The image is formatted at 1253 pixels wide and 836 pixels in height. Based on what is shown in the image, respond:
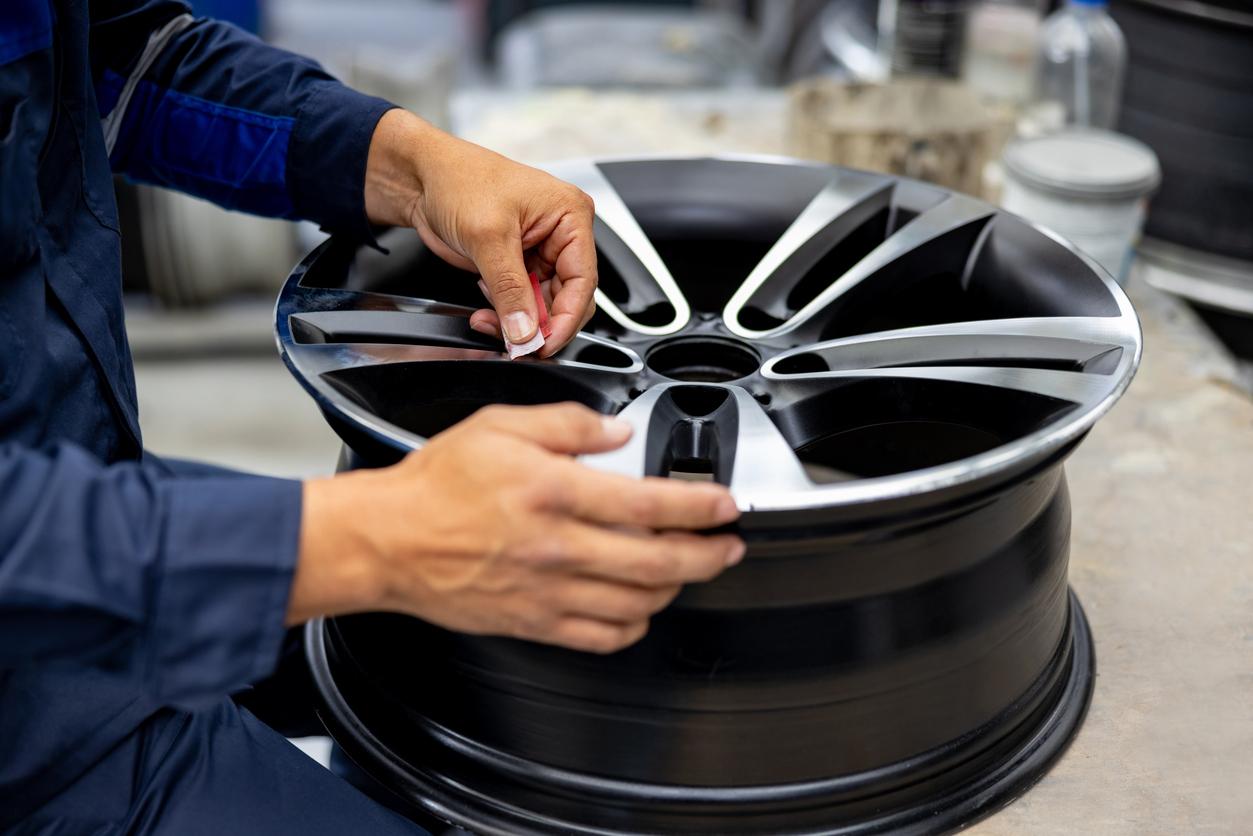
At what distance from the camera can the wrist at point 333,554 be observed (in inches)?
25.9

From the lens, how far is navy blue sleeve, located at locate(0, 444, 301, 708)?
631mm

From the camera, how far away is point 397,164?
104cm

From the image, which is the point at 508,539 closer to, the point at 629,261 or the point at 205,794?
the point at 205,794

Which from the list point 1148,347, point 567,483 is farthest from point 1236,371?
point 567,483

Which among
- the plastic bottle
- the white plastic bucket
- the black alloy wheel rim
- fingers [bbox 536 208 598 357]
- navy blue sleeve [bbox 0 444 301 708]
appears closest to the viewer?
navy blue sleeve [bbox 0 444 301 708]

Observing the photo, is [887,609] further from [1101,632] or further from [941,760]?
[1101,632]

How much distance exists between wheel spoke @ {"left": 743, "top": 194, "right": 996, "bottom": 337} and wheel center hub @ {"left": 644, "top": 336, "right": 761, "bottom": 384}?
23mm

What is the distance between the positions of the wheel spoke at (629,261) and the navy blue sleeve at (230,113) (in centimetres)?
20

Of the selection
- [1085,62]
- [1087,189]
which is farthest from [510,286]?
[1085,62]

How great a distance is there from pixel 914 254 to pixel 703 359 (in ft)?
0.65

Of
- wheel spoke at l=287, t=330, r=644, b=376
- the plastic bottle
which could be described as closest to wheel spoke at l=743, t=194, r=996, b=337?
wheel spoke at l=287, t=330, r=644, b=376

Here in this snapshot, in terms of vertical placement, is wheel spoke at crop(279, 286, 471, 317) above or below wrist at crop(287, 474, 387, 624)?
below

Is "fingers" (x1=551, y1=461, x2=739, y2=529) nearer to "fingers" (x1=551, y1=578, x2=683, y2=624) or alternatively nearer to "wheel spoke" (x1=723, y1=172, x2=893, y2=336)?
"fingers" (x1=551, y1=578, x2=683, y2=624)

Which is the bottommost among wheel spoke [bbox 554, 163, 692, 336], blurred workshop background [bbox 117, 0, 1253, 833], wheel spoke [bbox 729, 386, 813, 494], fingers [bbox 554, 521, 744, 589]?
blurred workshop background [bbox 117, 0, 1253, 833]
